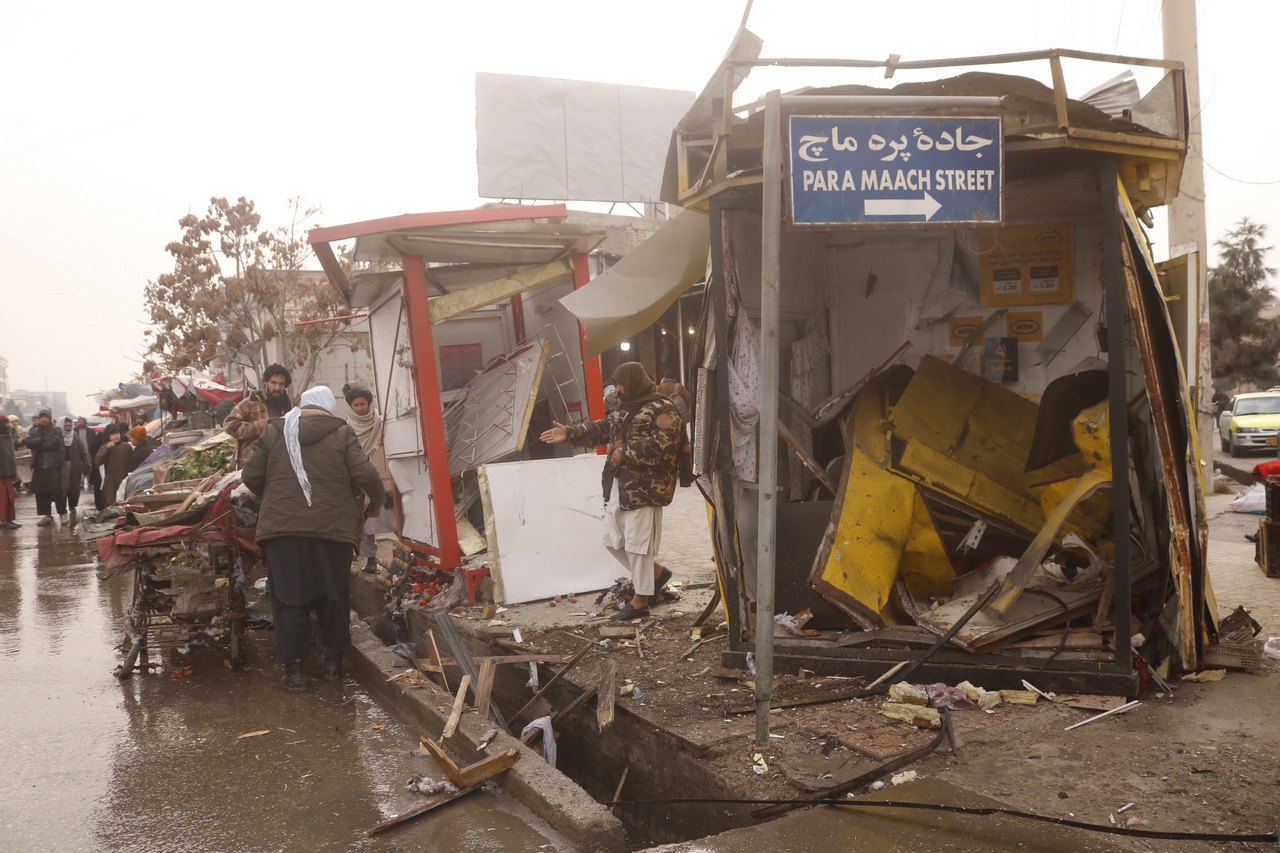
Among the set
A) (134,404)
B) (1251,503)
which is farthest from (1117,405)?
(134,404)

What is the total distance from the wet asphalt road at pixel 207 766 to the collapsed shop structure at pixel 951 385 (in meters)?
1.71

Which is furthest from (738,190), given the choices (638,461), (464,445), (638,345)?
(638,345)

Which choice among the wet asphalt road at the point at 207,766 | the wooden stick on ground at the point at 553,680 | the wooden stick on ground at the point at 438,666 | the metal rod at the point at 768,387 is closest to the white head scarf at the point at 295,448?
the wooden stick on ground at the point at 438,666

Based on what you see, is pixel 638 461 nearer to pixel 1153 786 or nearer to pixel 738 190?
pixel 738 190

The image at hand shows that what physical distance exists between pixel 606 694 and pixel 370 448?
5.64 metres

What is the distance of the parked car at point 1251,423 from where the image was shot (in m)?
20.4

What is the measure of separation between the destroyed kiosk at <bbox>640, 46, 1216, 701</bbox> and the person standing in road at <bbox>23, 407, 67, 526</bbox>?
14.8 metres

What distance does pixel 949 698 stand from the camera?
14.4ft

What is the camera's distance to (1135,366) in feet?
17.6

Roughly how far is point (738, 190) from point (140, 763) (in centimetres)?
426

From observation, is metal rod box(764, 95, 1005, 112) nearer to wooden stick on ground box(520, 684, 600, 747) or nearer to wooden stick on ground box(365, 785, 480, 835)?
wooden stick on ground box(520, 684, 600, 747)

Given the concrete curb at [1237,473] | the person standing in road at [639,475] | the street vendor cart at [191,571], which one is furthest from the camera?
the concrete curb at [1237,473]

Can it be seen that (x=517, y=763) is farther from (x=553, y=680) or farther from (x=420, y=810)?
(x=553, y=680)

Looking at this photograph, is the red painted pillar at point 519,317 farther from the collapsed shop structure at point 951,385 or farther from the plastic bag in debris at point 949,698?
the plastic bag in debris at point 949,698
